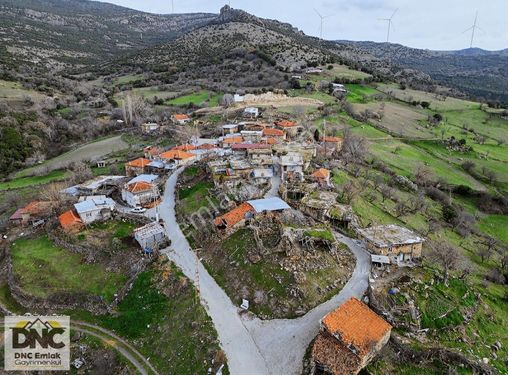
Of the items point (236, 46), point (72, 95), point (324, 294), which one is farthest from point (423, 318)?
point (236, 46)

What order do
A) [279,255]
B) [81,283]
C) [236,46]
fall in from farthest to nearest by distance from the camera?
[236,46] < [81,283] < [279,255]

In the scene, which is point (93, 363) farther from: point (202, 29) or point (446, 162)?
point (202, 29)

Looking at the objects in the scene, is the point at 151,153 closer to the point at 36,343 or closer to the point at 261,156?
the point at 261,156

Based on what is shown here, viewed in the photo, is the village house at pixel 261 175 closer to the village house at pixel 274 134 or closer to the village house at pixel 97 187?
the village house at pixel 274 134

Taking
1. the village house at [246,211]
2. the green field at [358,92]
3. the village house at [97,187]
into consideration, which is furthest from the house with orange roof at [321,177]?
the green field at [358,92]

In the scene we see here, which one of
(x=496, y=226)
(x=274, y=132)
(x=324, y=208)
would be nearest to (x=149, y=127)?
(x=274, y=132)
